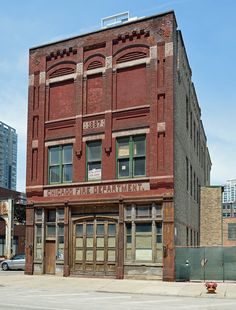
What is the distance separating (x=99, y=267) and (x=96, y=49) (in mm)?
13204

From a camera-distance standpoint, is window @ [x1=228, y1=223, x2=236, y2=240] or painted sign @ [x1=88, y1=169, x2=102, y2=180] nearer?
painted sign @ [x1=88, y1=169, x2=102, y2=180]

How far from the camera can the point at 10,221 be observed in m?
49.4

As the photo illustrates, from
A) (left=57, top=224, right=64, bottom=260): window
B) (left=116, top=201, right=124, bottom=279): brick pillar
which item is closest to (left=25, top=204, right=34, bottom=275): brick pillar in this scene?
(left=57, top=224, right=64, bottom=260): window

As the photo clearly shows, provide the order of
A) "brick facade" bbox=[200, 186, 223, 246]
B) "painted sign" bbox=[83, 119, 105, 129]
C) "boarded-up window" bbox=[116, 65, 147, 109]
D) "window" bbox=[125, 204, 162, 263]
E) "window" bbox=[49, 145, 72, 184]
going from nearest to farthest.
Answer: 1. "window" bbox=[125, 204, 162, 263]
2. "boarded-up window" bbox=[116, 65, 147, 109]
3. "painted sign" bbox=[83, 119, 105, 129]
4. "window" bbox=[49, 145, 72, 184]
5. "brick facade" bbox=[200, 186, 223, 246]

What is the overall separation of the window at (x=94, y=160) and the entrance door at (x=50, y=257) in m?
4.85

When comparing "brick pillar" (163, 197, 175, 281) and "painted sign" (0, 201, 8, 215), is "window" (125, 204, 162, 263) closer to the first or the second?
"brick pillar" (163, 197, 175, 281)

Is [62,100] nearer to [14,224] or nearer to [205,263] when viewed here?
[205,263]

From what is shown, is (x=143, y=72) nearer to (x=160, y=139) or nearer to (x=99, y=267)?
(x=160, y=139)

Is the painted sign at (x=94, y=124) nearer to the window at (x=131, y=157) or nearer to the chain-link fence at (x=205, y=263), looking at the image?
the window at (x=131, y=157)

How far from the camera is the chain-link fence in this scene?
26.6m

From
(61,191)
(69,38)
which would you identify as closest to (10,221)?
(61,191)

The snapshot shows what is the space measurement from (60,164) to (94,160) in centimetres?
255

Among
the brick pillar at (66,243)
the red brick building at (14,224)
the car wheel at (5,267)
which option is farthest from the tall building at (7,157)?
the brick pillar at (66,243)

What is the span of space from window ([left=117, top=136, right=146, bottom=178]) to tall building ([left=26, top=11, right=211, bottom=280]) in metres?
0.06
